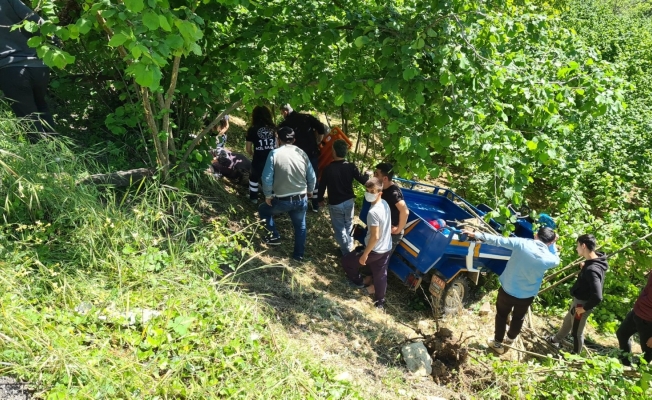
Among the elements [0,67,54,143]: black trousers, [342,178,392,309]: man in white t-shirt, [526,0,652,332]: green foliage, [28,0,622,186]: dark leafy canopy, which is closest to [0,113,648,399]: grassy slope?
[342,178,392,309]: man in white t-shirt

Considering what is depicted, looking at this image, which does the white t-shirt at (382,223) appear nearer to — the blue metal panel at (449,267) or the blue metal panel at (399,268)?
the blue metal panel at (399,268)

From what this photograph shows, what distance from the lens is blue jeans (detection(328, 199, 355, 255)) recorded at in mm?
5812

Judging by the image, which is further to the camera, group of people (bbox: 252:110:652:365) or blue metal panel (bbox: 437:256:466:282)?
blue metal panel (bbox: 437:256:466:282)

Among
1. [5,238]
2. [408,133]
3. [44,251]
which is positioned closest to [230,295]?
[44,251]

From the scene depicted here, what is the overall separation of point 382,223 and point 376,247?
315mm

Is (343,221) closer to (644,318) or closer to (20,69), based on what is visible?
(644,318)

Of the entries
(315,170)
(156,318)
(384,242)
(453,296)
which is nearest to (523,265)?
(453,296)

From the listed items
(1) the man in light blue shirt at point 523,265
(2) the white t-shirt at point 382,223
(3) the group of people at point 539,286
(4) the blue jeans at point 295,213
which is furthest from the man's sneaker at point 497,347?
(4) the blue jeans at point 295,213

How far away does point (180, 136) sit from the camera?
5.61 metres

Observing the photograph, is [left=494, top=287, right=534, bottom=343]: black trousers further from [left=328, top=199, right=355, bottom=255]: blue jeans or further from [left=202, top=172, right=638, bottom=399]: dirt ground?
[left=328, top=199, right=355, bottom=255]: blue jeans

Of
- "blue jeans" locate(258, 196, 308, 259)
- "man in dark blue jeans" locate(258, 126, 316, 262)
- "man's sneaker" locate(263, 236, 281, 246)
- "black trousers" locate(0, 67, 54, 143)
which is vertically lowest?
"man's sneaker" locate(263, 236, 281, 246)

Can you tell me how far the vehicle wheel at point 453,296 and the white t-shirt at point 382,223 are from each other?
0.86 metres

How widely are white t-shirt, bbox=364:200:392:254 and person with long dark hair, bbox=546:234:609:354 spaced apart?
2.00 meters

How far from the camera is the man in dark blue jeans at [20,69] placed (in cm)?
454
